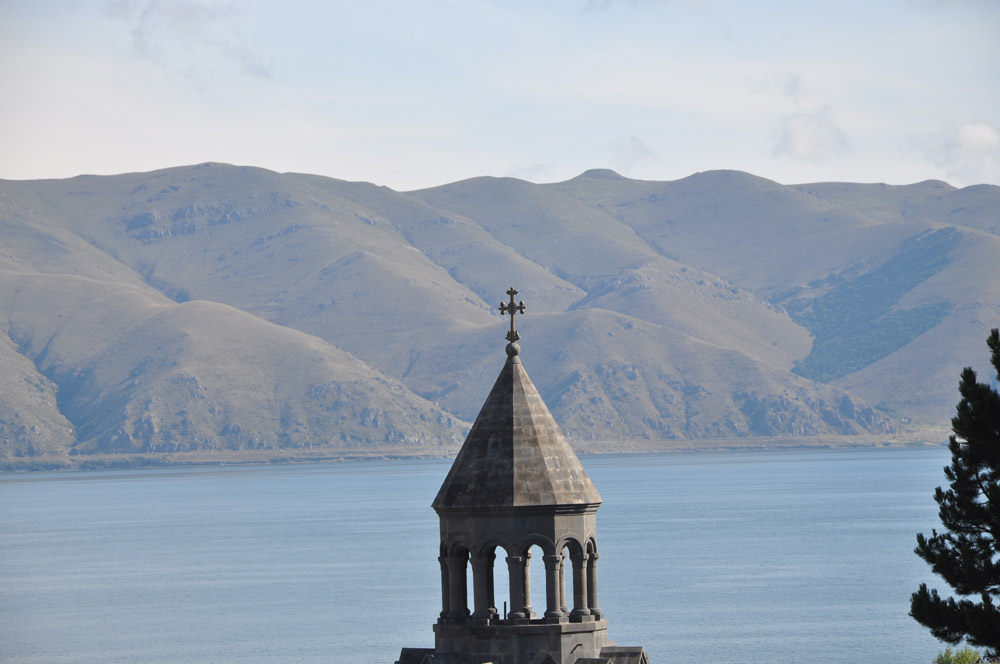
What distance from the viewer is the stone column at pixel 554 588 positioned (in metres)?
22.7

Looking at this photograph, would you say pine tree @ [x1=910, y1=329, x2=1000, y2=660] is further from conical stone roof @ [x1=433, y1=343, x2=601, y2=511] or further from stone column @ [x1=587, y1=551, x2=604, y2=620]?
conical stone roof @ [x1=433, y1=343, x2=601, y2=511]

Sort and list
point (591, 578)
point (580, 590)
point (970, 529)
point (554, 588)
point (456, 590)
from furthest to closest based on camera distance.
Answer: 1. point (970, 529)
2. point (591, 578)
3. point (456, 590)
4. point (580, 590)
5. point (554, 588)

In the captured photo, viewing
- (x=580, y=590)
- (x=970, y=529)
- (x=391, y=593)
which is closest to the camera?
(x=580, y=590)

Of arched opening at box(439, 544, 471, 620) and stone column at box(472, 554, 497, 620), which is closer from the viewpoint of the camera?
stone column at box(472, 554, 497, 620)

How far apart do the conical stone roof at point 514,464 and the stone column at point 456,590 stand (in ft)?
2.48

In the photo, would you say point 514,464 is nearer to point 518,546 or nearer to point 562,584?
point 518,546

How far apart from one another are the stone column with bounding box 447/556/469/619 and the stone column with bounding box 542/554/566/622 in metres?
1.12

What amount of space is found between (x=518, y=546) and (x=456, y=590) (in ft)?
3.46

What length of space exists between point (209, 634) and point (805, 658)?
35.0 metres

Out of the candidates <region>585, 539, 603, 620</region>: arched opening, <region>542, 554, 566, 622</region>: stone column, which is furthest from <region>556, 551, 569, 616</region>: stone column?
<region>585, 539, 603, 620</region>: arched opening

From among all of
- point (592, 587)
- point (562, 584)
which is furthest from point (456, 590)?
point (592, 587)

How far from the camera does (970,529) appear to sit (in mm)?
24484

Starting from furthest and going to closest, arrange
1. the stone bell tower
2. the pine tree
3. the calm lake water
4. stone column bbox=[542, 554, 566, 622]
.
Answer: the calm lake water, the pine tree, stone column bbox=[542, 554, 566, 622], the stone bell tower

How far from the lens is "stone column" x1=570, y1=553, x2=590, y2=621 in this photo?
74.7ft
